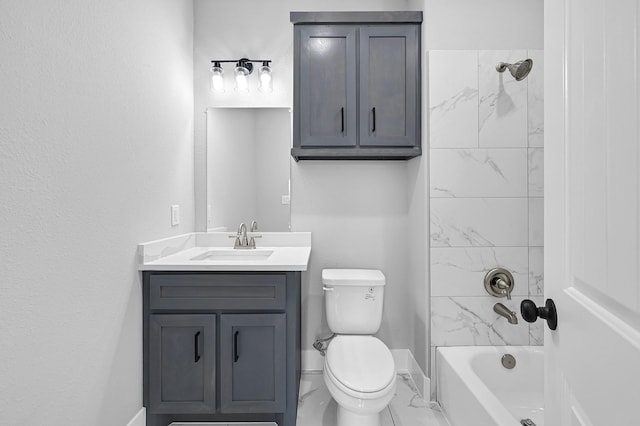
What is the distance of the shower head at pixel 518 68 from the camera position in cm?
183

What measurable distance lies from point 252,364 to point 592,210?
5.12 feet

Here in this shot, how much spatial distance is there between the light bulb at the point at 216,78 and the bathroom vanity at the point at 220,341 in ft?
4.08

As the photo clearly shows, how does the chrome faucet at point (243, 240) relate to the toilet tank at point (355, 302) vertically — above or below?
above

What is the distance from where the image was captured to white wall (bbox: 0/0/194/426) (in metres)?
1.03

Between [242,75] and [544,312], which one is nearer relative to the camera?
[544,312]

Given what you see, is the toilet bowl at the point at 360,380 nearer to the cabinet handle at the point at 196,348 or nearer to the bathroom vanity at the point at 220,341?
the bathroom vanity at the point at 220,341

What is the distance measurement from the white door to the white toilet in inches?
33.9

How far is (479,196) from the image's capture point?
2.06 metres

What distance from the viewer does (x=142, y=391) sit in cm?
174

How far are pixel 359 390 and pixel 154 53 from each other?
6.33 ft

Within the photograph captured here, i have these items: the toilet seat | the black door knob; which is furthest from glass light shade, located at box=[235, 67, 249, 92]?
the black door knob

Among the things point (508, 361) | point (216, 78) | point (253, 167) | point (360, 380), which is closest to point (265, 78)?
point (216, 78)

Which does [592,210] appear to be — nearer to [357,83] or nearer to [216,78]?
[357,83]

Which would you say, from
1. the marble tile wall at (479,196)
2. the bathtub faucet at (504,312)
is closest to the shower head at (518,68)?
the marble tile wall at (479,196)
